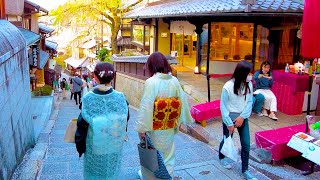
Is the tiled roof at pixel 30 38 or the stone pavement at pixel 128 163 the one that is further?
the tiled roof at pixel 30 38

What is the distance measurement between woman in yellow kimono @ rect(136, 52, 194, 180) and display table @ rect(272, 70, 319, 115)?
452cm

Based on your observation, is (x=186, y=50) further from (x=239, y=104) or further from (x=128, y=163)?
(x=239, y=104)

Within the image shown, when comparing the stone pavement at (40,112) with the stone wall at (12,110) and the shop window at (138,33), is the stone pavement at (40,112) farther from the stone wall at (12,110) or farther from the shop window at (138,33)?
the shop window at (138,33)

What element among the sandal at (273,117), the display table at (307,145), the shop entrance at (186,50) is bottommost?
the sandal at (273,117)

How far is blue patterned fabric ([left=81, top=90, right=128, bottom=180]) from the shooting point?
134 inches

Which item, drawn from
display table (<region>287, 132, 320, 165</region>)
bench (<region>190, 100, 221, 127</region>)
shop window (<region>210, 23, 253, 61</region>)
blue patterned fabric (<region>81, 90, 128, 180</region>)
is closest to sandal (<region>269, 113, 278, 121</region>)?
bench (<region>190, 100, 221, 127</region>)

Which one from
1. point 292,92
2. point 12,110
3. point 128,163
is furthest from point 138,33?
point 12,110

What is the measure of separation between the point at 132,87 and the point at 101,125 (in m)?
11.3

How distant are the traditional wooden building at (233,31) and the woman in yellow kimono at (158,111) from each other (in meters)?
4.97

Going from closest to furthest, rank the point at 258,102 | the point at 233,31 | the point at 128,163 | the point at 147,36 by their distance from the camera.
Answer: the point at 128,163 → the point at 258,102 → the point at 233,31 → the point at 147,36

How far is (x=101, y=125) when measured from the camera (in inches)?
134

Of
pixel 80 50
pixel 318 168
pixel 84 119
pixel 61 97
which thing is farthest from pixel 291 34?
pixel 80 50

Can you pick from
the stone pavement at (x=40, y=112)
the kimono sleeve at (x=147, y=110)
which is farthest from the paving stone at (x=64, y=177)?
the stone pavement at (x=40, y=112)

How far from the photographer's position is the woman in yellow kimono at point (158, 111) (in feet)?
13.3
